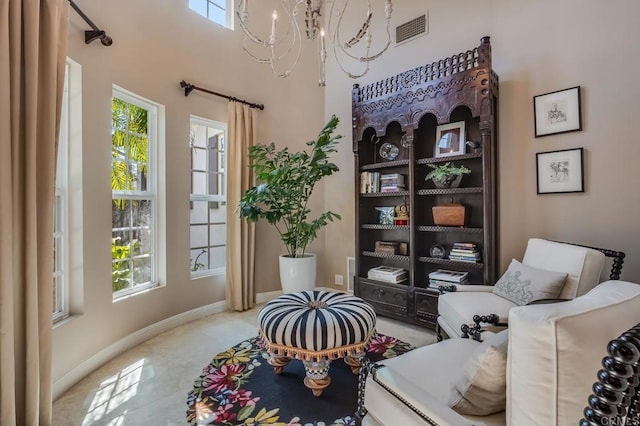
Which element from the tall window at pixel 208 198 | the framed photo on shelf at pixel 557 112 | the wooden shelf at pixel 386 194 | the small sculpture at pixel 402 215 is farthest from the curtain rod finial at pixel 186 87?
the framed photo on shelf at pixel 557 112

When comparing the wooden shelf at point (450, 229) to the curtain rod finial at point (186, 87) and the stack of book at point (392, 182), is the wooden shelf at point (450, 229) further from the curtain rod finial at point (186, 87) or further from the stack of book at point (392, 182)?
the curtain rod finial at point (186, 87)

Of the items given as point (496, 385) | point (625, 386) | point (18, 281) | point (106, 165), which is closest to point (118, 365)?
point (18, 281)

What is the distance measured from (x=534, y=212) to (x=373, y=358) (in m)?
1.95

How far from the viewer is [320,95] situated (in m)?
4.41

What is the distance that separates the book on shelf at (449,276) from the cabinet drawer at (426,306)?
0.53 ft

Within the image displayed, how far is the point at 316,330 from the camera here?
6.29ft

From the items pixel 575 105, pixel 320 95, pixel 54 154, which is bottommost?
pixel 54 154

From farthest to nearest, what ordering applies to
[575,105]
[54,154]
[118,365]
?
[575,105], [118,365], [54,154]

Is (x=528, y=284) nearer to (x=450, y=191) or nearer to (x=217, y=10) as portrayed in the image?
(x=450, y=191)

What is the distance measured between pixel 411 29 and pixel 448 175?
73.5 inches

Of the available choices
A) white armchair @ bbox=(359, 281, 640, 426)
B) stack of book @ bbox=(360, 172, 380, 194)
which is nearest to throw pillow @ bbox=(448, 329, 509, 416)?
white armchair @ bbox=(359, 281, 640, 426)

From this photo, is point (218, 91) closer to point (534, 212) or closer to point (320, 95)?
point (320, 95)

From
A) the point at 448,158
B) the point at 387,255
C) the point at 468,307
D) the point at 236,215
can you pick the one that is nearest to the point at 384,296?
the point at 387,255

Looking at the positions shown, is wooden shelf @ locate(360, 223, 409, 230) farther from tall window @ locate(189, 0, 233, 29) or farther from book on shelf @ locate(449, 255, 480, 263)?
tall window @ locate(189, 0, 233, 29)
